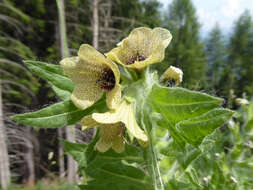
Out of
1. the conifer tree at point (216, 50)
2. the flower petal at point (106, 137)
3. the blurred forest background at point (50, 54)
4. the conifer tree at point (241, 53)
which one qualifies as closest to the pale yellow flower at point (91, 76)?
the flower petal at point (106, 137)

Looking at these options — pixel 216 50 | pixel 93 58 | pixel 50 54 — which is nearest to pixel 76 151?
pixel 93 58

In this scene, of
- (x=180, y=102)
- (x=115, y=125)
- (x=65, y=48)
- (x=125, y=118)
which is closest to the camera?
(x=180, y=102)

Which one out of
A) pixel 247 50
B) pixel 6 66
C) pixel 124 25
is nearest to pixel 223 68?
pixel 247 50

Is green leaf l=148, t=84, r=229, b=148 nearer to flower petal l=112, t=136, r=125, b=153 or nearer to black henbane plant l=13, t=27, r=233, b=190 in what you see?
black henbane plant l=13, t=27, r=233, b=190

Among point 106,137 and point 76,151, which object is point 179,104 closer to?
point 106,137

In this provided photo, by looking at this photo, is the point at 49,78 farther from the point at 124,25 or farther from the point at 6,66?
the point at 124,25

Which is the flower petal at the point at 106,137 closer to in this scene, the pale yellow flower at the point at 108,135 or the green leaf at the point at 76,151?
the pale yellow flower at the point at 108,135

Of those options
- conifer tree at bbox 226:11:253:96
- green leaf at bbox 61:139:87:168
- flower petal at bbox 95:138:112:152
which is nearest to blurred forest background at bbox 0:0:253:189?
green leaf at bbox 61:139:87:168
